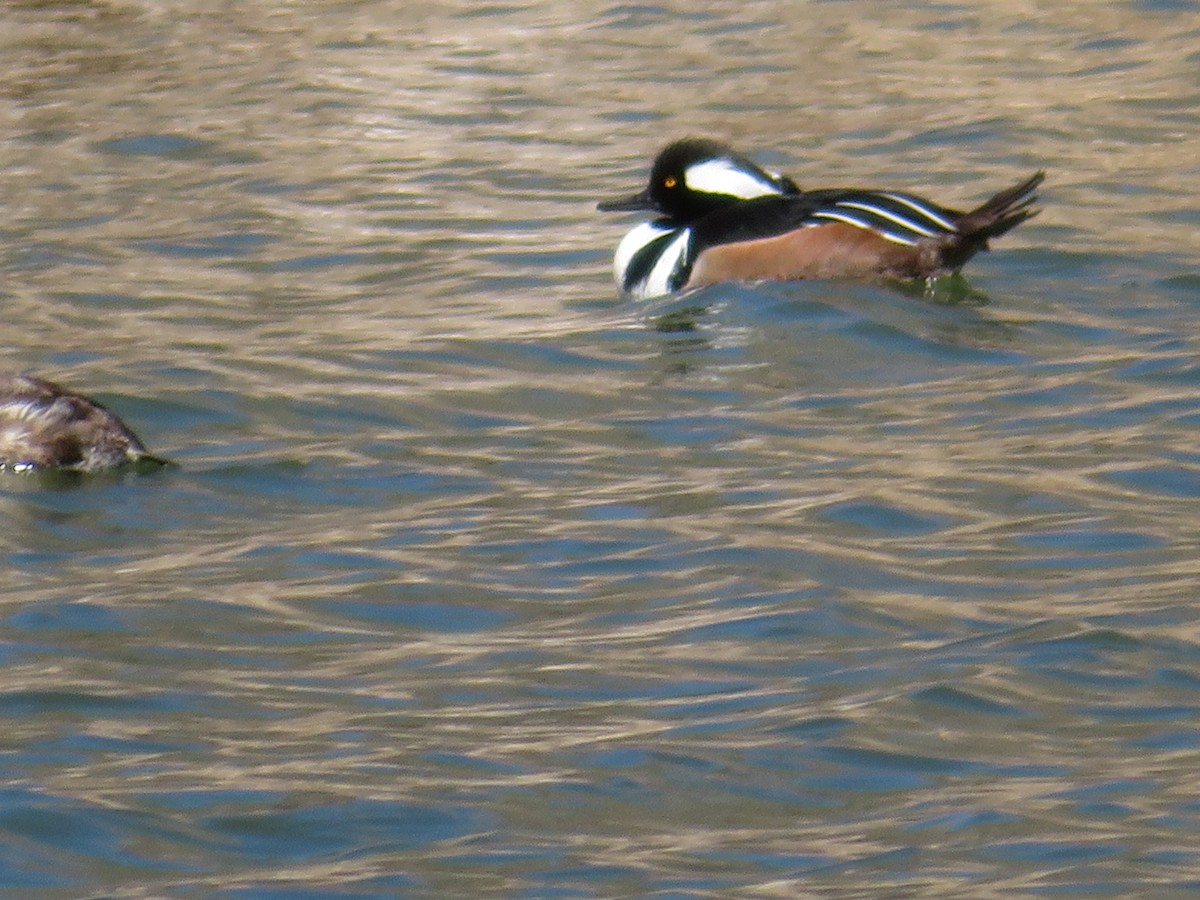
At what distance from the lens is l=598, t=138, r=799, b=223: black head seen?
11.4 m

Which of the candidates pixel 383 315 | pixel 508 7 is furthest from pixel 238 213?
pixel 508 7

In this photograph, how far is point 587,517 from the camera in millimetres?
7578

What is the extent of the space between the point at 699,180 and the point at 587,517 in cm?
420

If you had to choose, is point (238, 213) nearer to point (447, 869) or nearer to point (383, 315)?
point (383, 315)

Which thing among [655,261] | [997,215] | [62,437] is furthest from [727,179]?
[62,437]

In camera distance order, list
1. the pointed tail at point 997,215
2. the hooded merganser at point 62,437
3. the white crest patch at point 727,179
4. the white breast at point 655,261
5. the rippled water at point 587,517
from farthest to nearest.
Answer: the white crest patch at point 727,179
the white breast at point 655,261
the pointed tail at point 997,215
the hooded merganser at point 62,437
the rippled water at point 587,517

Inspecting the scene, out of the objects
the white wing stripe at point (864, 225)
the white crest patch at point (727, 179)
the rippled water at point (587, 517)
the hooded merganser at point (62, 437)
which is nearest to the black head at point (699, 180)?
the white crest patch at point (727, 179)

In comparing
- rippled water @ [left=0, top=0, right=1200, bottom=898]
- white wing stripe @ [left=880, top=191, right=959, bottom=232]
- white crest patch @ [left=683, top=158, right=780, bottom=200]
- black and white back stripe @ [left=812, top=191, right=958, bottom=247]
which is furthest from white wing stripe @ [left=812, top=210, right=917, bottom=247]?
white crest patch @ [left=683, top=158, right=780, bottom=200]

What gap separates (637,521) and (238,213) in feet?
18.7

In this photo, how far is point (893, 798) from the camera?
533 cm

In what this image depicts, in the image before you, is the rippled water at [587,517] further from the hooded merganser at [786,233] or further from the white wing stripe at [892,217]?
the white wing stripe at [892,217]

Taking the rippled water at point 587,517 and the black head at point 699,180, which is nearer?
the rippled water at point 587,517

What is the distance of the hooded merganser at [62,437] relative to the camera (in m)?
8.15

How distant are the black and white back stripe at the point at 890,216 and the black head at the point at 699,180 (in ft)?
2.07
